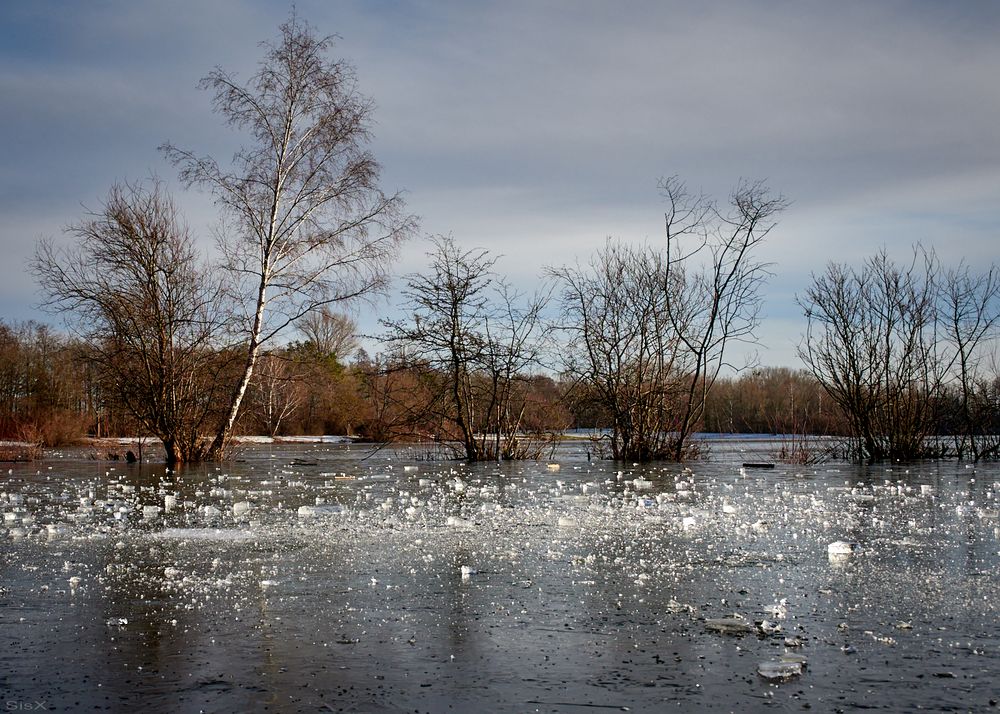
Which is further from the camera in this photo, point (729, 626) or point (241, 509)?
point (241, 509)

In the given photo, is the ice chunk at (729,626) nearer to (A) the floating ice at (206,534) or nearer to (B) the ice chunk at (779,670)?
(B) the ice chunk at (779,670)

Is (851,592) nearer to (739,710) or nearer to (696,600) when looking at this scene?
(696,600)

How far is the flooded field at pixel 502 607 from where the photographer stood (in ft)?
9.92

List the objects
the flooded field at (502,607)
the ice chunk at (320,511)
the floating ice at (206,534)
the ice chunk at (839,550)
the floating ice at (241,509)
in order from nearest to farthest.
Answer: the flooded field at (502,607), the ice chunk at (839,550), the floating ice at (206,534), the ice chunk at (320,511), the floating ice at (241,509)

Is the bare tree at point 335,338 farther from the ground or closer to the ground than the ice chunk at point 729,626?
farther from the ground

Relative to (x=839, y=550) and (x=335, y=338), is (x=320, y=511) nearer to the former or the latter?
(x=839, y=550)

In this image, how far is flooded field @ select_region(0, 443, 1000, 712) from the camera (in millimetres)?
3023

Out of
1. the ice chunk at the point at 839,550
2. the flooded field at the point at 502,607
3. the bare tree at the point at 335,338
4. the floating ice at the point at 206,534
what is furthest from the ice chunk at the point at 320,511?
the bare tree at the point at 335,338

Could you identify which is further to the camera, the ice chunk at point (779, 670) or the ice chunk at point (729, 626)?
the ice chunk at point (729, 626)

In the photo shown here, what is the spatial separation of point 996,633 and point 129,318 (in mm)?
16162

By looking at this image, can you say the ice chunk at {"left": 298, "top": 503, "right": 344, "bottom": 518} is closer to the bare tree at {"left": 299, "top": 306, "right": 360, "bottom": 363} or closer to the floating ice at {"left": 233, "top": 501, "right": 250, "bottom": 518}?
the floating ice at {"left": 233, "top": 501, "right": 250, "bottom": 518}

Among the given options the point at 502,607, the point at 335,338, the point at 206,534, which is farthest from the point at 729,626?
the point at 335,338

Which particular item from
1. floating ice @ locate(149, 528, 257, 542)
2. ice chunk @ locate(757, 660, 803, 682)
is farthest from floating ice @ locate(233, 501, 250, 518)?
ice chunk @ locate(757, 660, 803, 682)

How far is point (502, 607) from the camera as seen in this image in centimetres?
431
